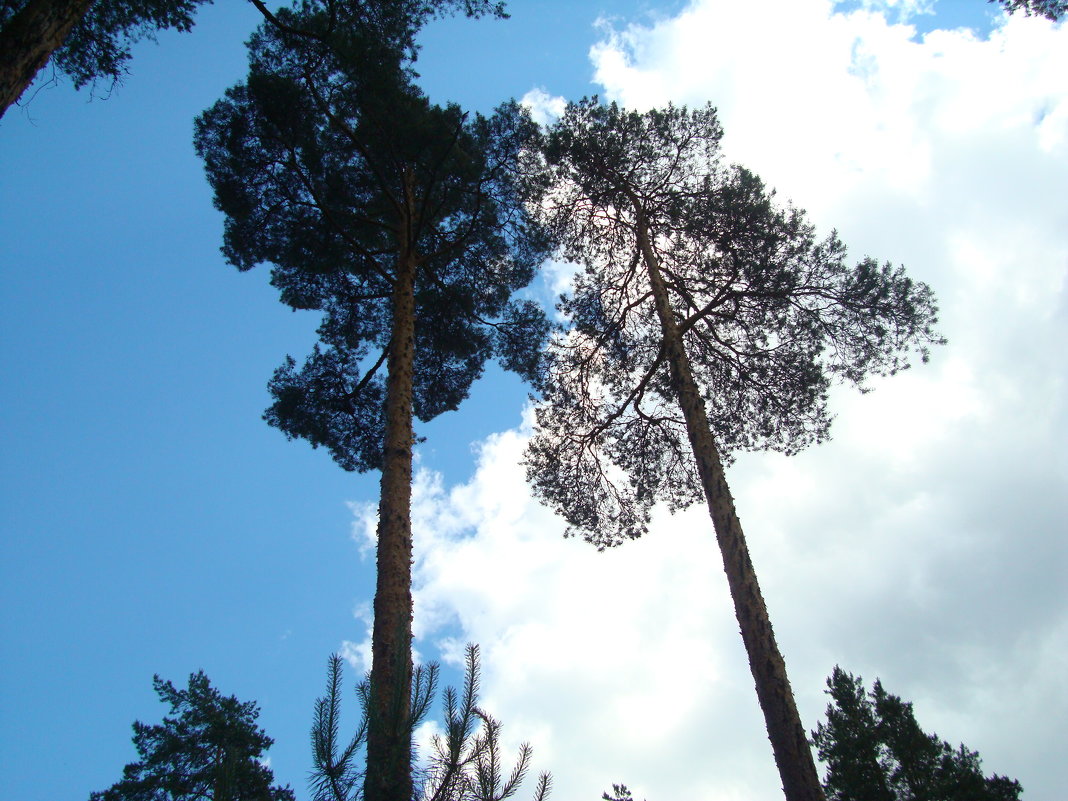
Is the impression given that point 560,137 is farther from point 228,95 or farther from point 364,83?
point 228,95

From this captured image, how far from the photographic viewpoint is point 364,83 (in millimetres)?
9828

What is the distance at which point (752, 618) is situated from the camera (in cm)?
688

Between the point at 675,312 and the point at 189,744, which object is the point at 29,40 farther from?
the point at 189,744

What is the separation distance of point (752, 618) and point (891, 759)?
352 inches

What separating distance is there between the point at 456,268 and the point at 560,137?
2.86 metres

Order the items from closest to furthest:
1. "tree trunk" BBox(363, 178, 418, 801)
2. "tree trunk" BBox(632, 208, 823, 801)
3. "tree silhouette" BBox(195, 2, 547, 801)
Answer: "tree trunk" BBox(363, 178, 418, 801) < "tree trunk" BBox(632, 208, 823, 801) < "tree silhouette" BBox(195, 2, 547, 801)

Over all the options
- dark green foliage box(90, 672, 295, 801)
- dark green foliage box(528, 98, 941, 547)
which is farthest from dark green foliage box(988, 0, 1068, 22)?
dark green foliage box(90, 672, 295, 801)

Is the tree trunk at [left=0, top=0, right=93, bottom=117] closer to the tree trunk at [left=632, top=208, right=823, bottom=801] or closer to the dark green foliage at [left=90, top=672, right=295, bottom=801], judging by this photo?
the tree trunk at [left=632, top=208, right=823, bottom=801]

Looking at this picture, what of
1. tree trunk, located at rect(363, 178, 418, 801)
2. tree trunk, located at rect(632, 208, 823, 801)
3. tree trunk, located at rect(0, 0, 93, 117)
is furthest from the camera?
tree trunk, located at rect(632, 208, 823, 801)

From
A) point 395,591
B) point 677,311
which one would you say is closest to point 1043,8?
point 677,311

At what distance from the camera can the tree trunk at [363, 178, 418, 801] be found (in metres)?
3.36

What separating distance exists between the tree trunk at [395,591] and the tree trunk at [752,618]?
131 inches

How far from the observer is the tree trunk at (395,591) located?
11.0ft

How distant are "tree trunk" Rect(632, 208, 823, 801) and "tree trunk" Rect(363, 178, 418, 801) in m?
3.34
